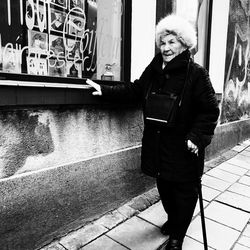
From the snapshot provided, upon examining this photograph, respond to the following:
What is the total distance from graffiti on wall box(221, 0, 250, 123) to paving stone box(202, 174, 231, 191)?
181cm

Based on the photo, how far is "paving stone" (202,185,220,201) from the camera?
3497mm

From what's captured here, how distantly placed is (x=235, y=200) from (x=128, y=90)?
2113mm

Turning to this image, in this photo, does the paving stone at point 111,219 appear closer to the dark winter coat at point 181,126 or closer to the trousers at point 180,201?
the trousers at point 180,201

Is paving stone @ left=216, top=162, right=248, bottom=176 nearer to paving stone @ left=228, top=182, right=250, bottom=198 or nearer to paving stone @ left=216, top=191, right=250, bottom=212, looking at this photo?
paving stone @ left=228, top=182, right=250, bottom=198

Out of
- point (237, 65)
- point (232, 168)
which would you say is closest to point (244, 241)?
point (232, 168)

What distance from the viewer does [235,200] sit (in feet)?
11.3

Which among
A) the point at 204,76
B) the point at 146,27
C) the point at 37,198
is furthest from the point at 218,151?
the point at 37,198

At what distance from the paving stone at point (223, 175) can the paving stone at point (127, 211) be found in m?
1.82

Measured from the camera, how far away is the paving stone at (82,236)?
2.38 metres

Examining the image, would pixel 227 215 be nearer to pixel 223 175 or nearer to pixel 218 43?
pixel 223 175

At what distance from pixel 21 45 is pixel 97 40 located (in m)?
0.91

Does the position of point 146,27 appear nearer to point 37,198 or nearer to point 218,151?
point 37,198

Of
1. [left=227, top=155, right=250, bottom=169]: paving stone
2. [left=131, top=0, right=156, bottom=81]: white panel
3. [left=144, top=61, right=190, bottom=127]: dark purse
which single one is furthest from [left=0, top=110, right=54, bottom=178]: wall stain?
[left=227, top=155, right=250, bottom=169]: paving stone

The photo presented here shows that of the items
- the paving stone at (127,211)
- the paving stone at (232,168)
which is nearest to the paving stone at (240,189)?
the paving stone at (232,168)
